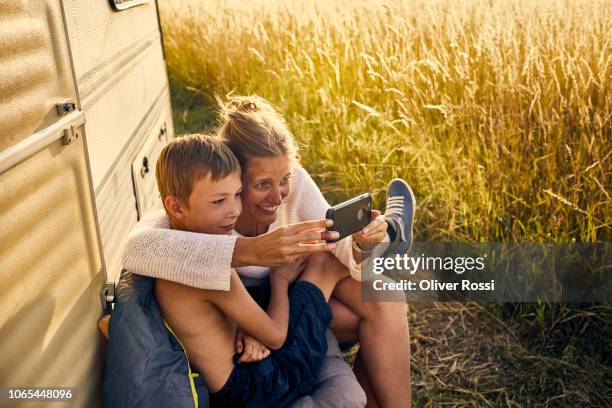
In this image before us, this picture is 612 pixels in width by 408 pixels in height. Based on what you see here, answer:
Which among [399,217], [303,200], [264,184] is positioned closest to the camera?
[264,184]

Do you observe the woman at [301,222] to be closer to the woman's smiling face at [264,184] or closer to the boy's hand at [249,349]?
the woman's smiling face at [264,184]

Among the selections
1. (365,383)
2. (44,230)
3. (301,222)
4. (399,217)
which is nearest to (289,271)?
(301,222)

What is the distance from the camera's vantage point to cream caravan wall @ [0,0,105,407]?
1.21 meters

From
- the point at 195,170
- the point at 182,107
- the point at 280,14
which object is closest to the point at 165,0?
the point at 182,107

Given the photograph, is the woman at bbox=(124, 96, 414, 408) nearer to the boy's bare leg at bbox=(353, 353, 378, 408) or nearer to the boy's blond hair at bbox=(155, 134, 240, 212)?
the boy's bare leg at bbox=(353, 353, 378, 408)

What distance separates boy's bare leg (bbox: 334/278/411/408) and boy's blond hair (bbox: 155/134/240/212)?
0.71 meters

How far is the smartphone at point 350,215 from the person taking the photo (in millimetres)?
1810

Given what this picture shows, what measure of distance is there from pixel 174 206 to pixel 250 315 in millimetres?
400

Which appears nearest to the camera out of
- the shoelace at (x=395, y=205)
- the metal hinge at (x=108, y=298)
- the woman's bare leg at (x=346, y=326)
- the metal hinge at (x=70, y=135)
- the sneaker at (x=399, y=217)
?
the metal hinge at (x=70, y=135)

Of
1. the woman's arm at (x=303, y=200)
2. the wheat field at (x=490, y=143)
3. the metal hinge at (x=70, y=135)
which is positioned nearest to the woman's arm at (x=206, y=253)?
the metal hinge at (x=70, y=135)

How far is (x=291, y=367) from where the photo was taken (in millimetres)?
1808

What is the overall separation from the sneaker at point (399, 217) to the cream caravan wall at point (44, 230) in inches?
51.3

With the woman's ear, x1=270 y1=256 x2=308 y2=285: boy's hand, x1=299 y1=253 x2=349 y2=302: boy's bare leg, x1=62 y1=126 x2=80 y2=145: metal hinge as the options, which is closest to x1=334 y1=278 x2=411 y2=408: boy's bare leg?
x1=299 y1=253 x2=349 y2=302: boy's bare leg

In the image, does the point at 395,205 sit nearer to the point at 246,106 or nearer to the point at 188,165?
the point at 246,106
